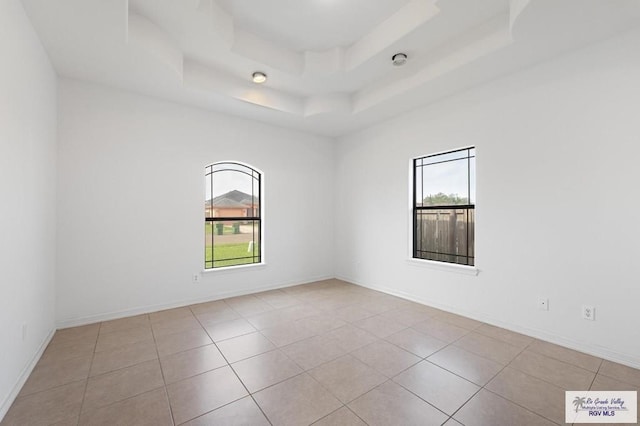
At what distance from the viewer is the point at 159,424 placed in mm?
1754

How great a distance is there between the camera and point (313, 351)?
8.82ft

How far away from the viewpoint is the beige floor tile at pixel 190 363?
230 cm

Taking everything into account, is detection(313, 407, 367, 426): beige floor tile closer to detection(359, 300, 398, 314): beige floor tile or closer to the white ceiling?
detection(359, 300, 398, 314): beige floor tile

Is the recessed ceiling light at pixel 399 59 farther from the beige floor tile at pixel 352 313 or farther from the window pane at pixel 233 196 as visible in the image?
the beige floor tile at pixel 352 313

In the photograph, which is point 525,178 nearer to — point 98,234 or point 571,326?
point 571,326

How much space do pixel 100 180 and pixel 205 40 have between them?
2055 mm

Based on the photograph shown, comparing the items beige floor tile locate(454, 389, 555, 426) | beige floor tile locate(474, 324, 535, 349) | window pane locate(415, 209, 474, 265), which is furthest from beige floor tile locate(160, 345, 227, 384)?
window pane locate(415, 209, 474, 265)

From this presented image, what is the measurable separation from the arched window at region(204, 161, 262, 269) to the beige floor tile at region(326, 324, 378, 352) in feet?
7.02

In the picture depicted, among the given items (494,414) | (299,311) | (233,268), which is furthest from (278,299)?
(494,414)

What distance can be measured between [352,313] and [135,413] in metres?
2.44

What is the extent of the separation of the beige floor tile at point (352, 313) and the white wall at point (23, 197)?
288cm

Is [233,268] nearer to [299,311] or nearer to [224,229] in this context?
[224,229]

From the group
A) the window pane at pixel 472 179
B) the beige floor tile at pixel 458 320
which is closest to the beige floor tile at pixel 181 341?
the beige floor tile at pixel 458 320

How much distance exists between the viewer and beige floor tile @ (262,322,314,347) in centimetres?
290
